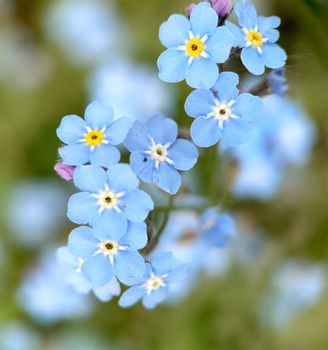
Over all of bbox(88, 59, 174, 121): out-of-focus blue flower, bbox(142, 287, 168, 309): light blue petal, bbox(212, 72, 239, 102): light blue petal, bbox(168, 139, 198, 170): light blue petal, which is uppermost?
bbox(88, 59, 174, 121): out-of-focus blue flower

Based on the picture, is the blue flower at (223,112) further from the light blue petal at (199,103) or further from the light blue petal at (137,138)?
the light blue petal at (137,138)

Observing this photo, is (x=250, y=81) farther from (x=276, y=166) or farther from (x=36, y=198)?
(x=36, y=198)

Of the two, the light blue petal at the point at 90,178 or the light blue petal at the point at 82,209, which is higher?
the light blue petal at the point at 90,178

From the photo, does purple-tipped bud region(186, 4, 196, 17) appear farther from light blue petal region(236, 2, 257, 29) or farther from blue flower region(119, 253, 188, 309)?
blue flower region(119, 253, 188, 309)

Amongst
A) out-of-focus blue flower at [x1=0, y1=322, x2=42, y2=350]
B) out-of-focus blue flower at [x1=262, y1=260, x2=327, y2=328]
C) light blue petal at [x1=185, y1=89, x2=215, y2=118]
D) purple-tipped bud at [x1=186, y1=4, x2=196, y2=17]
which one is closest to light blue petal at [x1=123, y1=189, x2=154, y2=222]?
light blue petal at [x1=185, y1=89, x2=215, y2=118]

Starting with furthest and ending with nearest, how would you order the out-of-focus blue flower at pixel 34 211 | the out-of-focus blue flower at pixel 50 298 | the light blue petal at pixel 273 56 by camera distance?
the out-of-focus blue flower at pixel 34 211, the out-of-focus blue flower at pixel 50 298, the light blue petal at pixel 273 56

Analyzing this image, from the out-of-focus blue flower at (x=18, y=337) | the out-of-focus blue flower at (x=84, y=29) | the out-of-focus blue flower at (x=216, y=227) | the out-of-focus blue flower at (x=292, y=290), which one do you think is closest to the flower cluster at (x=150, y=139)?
the out-of-focus blue flower at (x=216, y=227)

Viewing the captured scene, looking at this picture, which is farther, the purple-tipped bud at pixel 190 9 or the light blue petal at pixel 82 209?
the purple-tipped bud at pixel 190 9

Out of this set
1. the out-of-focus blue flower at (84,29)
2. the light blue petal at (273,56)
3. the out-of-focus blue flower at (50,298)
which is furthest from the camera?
the out-of-focus blue flower at (84,29)

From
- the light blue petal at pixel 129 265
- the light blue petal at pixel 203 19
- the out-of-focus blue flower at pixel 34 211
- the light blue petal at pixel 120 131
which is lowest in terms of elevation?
the light blue petal at pixel 129 265
